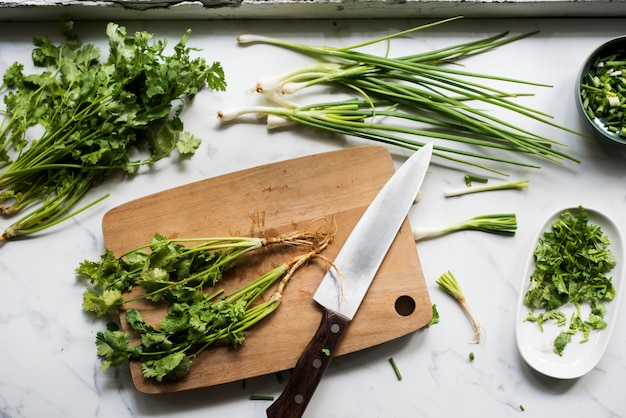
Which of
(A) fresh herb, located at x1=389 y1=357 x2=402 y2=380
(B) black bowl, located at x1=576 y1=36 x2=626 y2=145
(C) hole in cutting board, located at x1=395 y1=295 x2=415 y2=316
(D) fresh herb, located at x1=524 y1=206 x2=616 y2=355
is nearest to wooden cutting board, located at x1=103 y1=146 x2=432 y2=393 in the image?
(C) hole in cutting board, located at x1=395 y1=295 x2=415 y2=316

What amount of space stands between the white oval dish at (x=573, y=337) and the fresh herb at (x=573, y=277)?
0.02 metres

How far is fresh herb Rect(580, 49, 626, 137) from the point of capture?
1.75m

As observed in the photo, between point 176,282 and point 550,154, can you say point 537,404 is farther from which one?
point 176,282

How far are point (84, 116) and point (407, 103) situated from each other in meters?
0.95

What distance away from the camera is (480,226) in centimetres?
182

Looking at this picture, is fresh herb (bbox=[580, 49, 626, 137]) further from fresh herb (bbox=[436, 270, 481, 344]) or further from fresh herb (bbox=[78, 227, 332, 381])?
fresh herb (bbox=[78, 227, 332, 381])

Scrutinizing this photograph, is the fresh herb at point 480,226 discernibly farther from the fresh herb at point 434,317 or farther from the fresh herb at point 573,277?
the fresh herb at point 434,317

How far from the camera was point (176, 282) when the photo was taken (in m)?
1.66

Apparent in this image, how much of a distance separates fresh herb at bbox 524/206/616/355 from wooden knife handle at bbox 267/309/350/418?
608 mm

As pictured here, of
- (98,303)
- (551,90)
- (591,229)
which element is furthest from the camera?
(551,90)

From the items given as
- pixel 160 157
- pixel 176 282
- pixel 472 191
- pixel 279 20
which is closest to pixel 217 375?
pixel 176 282

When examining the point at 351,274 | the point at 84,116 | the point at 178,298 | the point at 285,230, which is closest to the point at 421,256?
the point at 351,274

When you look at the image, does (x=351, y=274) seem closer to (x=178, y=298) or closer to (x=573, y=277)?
(x=178, y=298)

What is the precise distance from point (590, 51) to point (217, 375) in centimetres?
153
